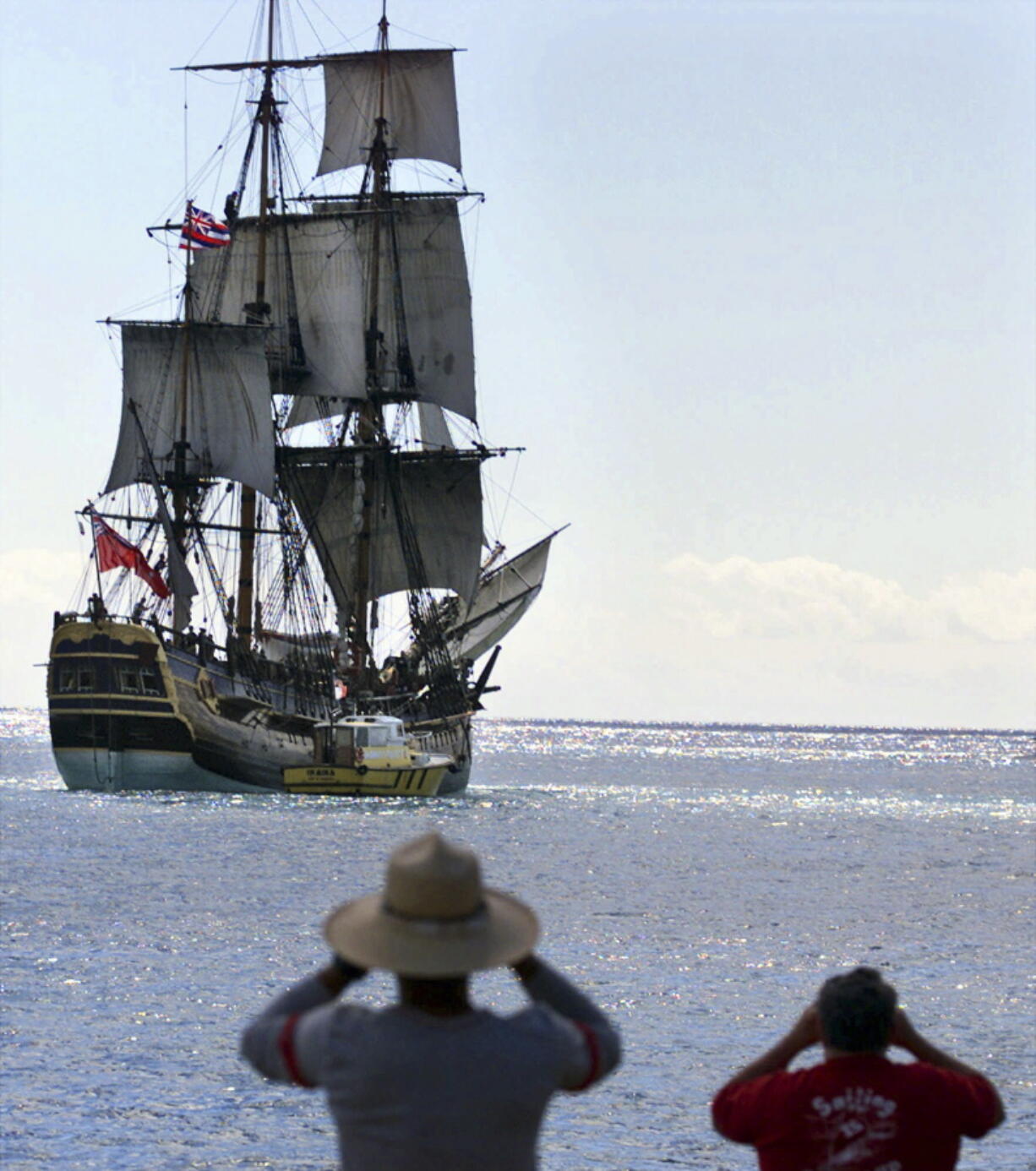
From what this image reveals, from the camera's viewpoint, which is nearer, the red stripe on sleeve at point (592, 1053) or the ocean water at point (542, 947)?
the red stripe on sleeve at point (592, 1053)

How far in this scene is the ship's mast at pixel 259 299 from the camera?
83562 mm

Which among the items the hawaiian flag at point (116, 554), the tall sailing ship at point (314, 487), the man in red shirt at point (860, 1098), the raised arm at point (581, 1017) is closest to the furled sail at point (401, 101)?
the tall sailing ship at point (314, 487)

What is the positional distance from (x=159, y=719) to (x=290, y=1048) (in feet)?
219

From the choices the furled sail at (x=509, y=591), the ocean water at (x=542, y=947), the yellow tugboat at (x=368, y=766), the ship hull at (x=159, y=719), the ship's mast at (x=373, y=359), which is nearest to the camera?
the ocean water at (x=542, y=947)

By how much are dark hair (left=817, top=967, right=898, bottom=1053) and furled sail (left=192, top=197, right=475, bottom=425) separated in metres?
82.0

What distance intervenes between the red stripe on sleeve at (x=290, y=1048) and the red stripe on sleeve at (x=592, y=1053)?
26.4 inches

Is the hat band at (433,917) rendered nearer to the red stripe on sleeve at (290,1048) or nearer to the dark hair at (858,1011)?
the red stripe on sleeve at (290,1048)

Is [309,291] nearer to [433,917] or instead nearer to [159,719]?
[159,719]

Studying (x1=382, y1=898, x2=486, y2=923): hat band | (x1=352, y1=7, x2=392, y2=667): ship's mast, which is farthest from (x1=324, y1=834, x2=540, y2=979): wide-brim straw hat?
(x1=352, y1=7, x2=392, y2=667): ship's mast

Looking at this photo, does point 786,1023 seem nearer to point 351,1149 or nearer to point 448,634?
point 351,1149

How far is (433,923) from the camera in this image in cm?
507

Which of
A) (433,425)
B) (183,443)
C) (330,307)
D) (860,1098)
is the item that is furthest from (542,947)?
(433,425)

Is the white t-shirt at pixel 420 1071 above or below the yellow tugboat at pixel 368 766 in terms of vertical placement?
above

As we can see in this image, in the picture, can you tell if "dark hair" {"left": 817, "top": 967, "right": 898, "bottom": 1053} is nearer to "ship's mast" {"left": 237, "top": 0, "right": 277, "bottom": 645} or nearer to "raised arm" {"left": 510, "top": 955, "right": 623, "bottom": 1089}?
"raised arm" {"left": 510, "top": 955, "right": 623, "bottom": 1089}
